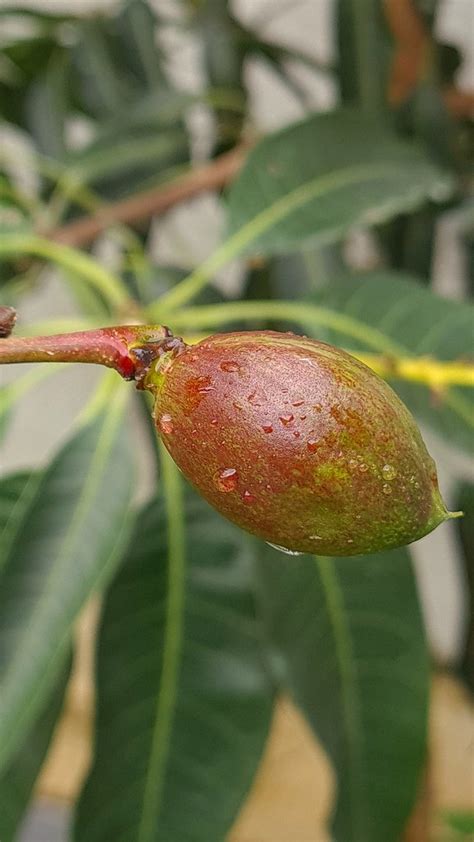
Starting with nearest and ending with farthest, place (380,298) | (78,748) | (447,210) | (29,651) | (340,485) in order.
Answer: (340,485)
(29,651)
(380,298)
(447,210)
(78,748)

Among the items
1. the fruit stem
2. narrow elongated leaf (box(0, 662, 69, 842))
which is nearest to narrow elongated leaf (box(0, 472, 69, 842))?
narrow elongated leaf (box(0, 662, 69, 842))

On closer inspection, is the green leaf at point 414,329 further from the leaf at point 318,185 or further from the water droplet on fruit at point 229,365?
the water droplet on fruit at point 229,365

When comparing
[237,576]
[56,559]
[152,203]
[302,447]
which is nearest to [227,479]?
[302,447]

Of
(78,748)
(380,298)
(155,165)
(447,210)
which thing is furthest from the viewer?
(78,748)

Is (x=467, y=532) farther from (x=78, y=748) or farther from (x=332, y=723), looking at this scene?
(x=78, y=748)

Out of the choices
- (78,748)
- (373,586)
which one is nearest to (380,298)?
(373,586)

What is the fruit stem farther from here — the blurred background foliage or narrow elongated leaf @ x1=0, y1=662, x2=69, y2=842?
narrow elongated leaf @ x1=0, y1=662, x2=69, y2=842

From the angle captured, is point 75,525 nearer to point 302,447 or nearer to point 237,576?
point 237,576
